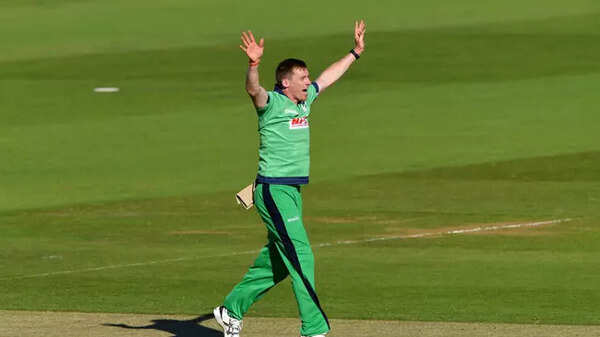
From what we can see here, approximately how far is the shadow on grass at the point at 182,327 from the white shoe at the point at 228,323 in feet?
1.93

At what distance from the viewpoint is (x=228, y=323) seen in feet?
42.5

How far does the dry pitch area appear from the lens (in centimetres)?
1331

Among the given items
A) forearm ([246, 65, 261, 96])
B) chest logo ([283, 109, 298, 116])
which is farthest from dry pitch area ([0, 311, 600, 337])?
forearm ([246, 65, 261, 96])

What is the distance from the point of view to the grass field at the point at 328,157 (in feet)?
52.7

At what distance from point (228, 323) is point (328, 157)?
14108 millimetres

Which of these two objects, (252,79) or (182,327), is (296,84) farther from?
(182,327)

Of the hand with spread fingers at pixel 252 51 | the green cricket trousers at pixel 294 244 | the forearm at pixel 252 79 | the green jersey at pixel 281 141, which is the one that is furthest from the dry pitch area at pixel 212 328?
the hand with spread fingers at pixel 252 51

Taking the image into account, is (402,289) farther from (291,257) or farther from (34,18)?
(34,18)

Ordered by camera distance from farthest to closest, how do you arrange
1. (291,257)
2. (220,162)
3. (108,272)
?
(220,162)
(108,272)
(291,257)

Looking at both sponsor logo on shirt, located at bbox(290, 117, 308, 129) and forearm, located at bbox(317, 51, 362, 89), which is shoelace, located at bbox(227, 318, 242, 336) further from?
forearm, located at bbox(317, 51, 362, 89)

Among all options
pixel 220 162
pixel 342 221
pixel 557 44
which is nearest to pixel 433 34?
pixel 557 44

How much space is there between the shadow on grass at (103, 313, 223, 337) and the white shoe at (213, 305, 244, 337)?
587mm

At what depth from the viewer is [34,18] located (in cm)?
4425

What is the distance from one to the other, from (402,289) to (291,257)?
11.2 feet
